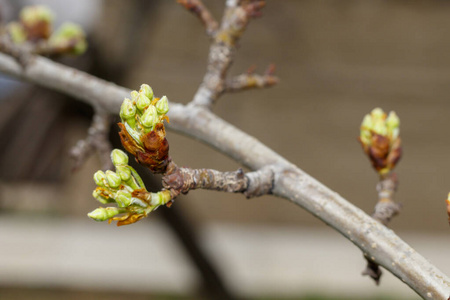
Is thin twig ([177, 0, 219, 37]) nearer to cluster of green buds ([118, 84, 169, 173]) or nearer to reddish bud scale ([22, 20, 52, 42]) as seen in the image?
cluster of green buds ([118, 84, 169, 173])

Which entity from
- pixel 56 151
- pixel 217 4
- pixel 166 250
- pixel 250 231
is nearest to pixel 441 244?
pixel 250 231

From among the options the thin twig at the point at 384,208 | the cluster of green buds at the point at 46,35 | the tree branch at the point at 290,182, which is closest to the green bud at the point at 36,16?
the cluster of green buds at the point at 46,35

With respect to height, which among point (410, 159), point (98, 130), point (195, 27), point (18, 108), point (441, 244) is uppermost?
point (195, 27)

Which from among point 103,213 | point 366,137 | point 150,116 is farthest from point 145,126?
point 366,137

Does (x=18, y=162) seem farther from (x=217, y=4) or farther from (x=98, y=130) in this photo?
(x=217, y=4)

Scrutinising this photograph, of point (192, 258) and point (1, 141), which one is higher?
point (1, 141)

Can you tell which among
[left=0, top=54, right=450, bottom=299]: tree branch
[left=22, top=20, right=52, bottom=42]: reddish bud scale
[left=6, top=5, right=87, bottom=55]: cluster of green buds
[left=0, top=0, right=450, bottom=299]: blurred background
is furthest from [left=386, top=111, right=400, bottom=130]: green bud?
[left=0, top=0, right=450, bottom=299]: blurred background

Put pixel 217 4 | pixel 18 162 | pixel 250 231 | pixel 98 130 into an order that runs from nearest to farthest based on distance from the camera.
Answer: pixel 98 130 → pixel 18 162 → pixel 217 4 → pixel 250 231
